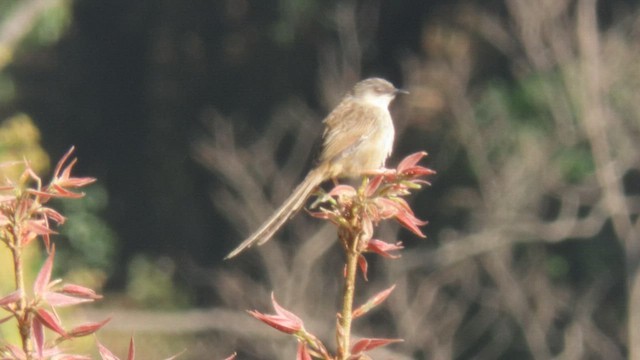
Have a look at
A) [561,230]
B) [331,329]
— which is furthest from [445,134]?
[331,329]

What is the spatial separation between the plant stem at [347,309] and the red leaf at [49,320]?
39 centimetres

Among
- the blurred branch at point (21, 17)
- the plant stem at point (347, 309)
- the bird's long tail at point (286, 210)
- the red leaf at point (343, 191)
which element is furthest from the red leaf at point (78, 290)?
the blurred branch at point (21, 17)

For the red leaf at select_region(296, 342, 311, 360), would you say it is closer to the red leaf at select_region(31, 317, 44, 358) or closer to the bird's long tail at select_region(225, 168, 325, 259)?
the red leaf at select_region(31, 317, 44, 358)

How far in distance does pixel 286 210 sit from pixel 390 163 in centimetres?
1049

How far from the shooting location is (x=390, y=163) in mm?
14945

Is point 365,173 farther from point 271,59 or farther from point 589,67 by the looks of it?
point 271,59

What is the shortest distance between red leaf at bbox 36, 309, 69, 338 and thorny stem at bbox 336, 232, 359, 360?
1.28ft

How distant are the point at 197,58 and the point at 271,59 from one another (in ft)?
5.48

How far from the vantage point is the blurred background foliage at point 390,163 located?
47.6 ft

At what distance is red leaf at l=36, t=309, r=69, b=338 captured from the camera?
6.63 feet

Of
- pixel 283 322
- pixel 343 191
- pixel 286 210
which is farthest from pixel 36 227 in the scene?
pixel 286 210

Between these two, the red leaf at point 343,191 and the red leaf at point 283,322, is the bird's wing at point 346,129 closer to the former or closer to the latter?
the red leaf at point 343,191

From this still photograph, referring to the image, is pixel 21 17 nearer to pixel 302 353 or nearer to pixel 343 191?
pixel 343 191

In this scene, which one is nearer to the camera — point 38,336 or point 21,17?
point 38,336
